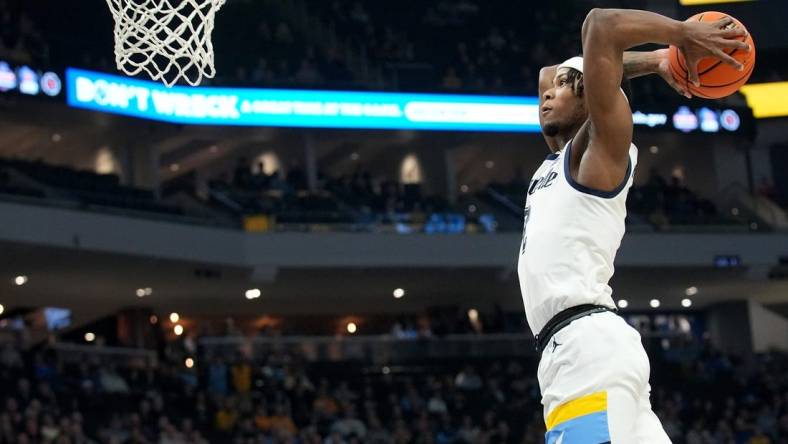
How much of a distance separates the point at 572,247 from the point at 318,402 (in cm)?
1732

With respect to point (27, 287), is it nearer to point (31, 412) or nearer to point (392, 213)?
point (392, 213)

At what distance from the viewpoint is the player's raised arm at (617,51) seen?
4.11 metres

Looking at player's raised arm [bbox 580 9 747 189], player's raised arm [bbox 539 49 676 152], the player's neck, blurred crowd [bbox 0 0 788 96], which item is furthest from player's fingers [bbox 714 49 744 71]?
blurred crowd [bbox 0 0 788 96]

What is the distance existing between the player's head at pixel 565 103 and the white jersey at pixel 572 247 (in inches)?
6.4

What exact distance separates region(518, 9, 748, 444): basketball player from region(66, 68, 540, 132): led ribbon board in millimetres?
20767

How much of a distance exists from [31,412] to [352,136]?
13394 mm

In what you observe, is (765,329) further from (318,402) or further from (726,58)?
(726,58)

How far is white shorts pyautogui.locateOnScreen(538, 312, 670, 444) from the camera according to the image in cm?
420

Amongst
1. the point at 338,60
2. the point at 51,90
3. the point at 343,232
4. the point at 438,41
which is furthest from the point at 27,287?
the point at 438,41

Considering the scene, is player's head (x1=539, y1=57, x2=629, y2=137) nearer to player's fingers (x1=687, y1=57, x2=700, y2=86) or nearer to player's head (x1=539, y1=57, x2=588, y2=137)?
player's head (x1=539, y1=57, x2=588, y2=137)

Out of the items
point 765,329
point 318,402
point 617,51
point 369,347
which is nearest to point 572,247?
point 617,51

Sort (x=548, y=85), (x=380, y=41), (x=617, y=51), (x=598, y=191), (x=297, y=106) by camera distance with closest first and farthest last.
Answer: (x=617, y=51)
(x=598, y=191)
(x=548, y=85)
(x=297, y=106)
(x=380, y=41)

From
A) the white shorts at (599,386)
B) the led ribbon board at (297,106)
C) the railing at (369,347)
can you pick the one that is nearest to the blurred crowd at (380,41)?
the led ribbon board at (297,106)

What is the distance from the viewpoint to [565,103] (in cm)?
454
